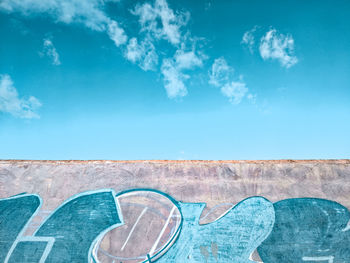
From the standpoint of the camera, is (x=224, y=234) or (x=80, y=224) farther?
(x=80, y=224)

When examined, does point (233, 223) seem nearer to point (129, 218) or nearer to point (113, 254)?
point (129, 218)

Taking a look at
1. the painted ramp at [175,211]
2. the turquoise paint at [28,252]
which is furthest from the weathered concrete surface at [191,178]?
the turquoise paint at [28,252]

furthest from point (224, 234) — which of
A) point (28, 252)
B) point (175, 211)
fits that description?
point (28, 252)

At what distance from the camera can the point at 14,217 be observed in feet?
19.2

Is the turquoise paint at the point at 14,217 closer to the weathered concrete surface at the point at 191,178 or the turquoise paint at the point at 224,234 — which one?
the weathered concrete surface at the point at 191,178

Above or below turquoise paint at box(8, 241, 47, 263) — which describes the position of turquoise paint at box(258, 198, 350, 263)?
above

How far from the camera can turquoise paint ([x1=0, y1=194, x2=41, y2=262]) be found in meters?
5.52

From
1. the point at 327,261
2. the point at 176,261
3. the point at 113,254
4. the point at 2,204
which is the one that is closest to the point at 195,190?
the point at 176,261

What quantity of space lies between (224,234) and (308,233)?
88.1 inches

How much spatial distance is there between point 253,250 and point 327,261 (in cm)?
184

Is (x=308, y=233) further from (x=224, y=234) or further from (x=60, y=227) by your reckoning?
(x=60, y=227)

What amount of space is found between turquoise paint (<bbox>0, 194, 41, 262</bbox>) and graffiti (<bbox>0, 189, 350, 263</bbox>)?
0.08 feet

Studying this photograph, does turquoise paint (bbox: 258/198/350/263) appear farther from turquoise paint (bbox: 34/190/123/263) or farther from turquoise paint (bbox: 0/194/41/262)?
turquoise paint (bbox: 0/194/41/262)

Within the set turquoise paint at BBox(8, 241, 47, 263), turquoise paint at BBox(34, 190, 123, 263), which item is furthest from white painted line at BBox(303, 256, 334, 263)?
turquoise paint at BBox(8, 241, 47, 263)
